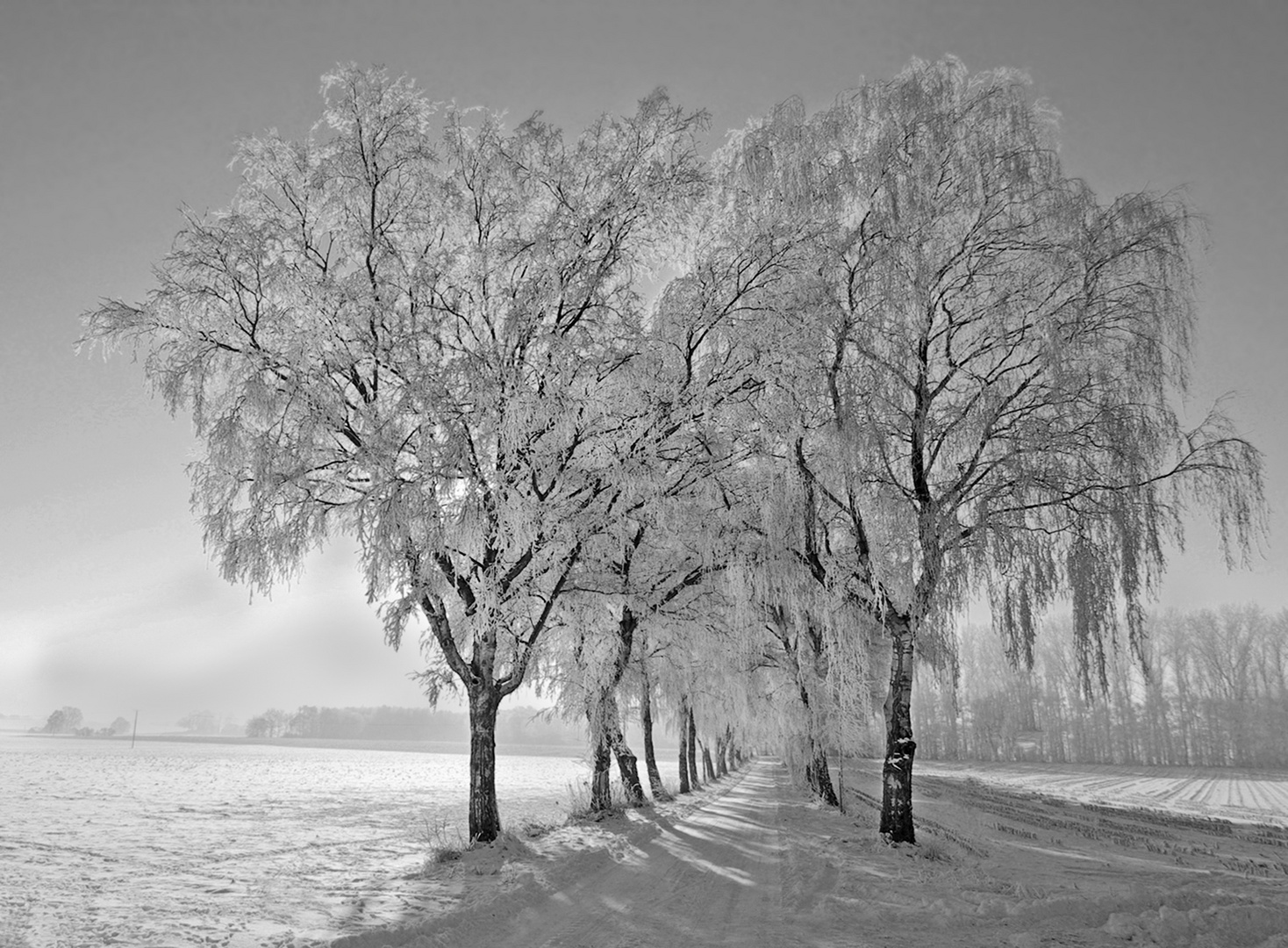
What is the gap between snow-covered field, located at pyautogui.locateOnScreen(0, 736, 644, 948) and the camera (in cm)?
696

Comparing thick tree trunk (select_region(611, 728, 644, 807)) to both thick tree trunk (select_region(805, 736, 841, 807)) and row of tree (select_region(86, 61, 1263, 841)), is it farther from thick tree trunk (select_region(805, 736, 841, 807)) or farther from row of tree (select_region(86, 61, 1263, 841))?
row of tree (select_region(86, 61, 1263, 841))

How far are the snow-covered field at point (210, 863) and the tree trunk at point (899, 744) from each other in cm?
730

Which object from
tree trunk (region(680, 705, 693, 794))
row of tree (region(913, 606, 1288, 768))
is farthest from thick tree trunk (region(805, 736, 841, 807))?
row of tree (region(913, 606, 1288, 768))

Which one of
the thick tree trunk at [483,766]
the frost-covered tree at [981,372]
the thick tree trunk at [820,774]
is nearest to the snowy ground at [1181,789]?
the thick tree trunk at [820,774]

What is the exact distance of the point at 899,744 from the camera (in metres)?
11.8

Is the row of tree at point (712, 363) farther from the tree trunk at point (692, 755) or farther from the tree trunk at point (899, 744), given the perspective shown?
the tree trunk at point (692, 755)

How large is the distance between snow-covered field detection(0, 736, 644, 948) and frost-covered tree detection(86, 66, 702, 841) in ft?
10.8

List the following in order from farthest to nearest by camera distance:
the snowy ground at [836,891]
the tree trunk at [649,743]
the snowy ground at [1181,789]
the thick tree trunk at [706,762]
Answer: the thick tree trunk at [706,762]
the snowy ground at [1181,789]
the tree trunk at [649,743]
the snowy ground at [836,891]

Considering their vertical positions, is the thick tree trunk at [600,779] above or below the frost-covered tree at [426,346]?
below

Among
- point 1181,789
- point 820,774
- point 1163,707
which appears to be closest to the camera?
point 820,774

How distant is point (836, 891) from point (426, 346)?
1000 cm

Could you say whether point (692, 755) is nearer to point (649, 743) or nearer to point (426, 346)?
point (649, 743)

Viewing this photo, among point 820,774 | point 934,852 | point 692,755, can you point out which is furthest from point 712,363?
point 692,755

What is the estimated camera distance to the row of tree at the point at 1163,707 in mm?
71250
